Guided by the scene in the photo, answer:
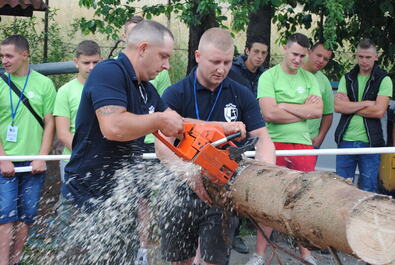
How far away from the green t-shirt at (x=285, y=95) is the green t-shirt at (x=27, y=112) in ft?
6.93

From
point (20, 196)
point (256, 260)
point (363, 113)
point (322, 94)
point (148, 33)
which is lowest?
point (256, 260)

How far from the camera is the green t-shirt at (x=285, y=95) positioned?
6914mm

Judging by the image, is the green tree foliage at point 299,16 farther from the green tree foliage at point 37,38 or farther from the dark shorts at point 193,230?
the dark shorts at point 193,230

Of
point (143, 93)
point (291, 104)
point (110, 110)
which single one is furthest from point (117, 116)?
point (291, 104)

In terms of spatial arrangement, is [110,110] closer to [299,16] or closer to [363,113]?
[363,113]

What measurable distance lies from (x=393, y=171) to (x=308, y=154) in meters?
1.98

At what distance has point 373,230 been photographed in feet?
10.9

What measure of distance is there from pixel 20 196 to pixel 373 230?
3.92 metres

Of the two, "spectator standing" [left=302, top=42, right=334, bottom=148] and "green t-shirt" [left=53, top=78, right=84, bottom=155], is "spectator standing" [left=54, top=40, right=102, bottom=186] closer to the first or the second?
"green t-shirt" [left=53, top=78, right=84, bottom=155]

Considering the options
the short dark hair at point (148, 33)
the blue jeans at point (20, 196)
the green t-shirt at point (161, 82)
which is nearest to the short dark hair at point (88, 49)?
the green t-shirt at point (161, 82)

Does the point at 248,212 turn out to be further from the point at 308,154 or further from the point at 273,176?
the point at 308,154

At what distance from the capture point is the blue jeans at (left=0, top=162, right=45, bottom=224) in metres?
6.18

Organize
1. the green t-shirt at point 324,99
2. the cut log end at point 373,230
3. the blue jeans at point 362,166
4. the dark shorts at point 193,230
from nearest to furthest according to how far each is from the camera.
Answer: the cut log end at point 373,230 → the dark shorts at point 193,230 → the blue jeans at point 362,166 → the green t-shirt at point 324,99

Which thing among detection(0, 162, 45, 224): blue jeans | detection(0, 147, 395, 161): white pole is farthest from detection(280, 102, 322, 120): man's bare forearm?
detection(0, 162, 45, 224): blue jeans
